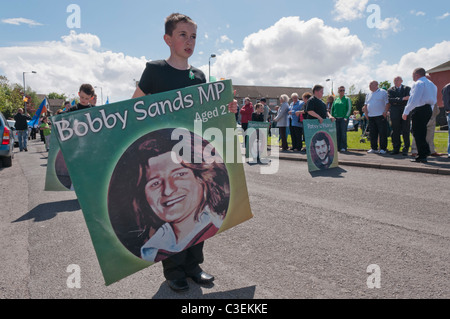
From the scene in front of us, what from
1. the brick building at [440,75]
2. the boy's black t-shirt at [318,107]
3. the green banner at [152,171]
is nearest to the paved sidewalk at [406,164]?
the boy's black t-shirt at [318,107]

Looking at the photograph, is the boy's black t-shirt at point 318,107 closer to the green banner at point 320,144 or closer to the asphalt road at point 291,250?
the green banner at point 320,144

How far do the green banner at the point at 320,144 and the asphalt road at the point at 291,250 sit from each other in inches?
74.2

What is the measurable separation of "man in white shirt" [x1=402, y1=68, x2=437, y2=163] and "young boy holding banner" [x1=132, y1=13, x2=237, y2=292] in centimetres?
676

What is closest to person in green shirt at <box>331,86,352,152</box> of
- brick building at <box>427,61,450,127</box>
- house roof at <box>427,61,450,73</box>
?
brick building at <box>427,61,450,127</box>

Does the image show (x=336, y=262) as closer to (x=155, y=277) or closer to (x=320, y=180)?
(x=155, y=277)

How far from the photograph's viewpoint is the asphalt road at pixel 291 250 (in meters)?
2.54

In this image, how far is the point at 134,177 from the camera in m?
2.37

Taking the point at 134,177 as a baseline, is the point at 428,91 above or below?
above

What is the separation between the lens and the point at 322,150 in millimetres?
7812

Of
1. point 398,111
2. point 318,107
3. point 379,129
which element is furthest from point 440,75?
point 318,107

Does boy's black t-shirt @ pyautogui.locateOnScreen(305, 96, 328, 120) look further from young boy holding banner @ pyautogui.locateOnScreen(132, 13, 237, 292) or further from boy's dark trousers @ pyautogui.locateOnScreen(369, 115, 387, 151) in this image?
young boy holding banner @ pyautogui.locateOnScreen(132, 13, 237, 292)

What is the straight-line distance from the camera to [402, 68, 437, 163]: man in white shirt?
774 centimetres
